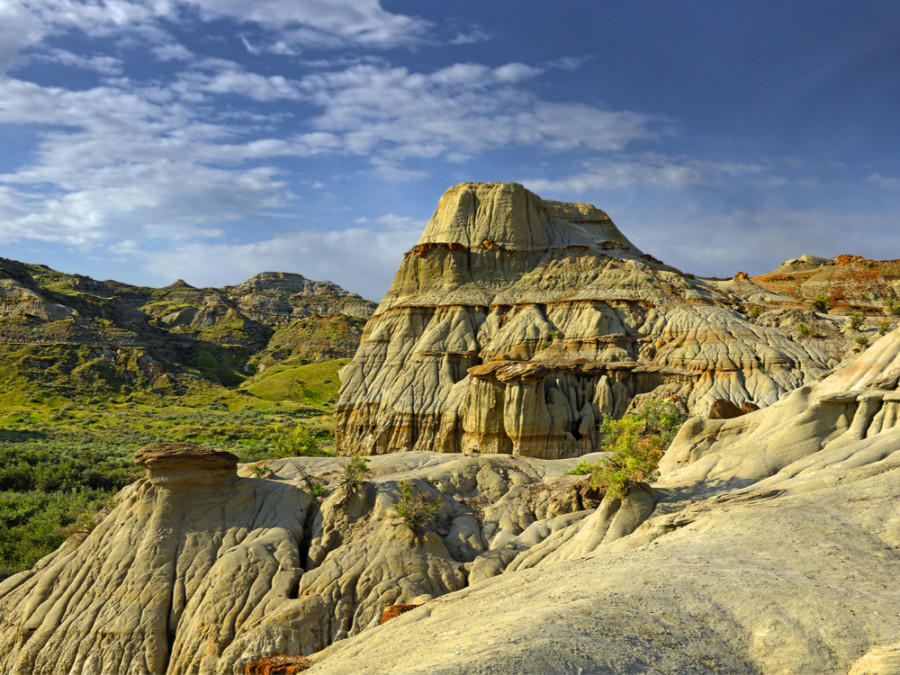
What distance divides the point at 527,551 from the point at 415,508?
13.2ft

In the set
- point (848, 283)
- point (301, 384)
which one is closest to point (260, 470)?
point (848, 283)

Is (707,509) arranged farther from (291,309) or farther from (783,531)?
(291,309)

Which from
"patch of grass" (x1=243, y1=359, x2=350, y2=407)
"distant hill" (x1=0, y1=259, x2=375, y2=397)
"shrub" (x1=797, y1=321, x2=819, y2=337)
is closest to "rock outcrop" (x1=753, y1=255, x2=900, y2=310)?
"shrub" (x1=797, y1=321, x2=819, y2=337)

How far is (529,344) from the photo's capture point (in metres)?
49.0

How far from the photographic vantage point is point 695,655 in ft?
29.7

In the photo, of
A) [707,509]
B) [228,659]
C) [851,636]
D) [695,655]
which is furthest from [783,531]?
[228,659]

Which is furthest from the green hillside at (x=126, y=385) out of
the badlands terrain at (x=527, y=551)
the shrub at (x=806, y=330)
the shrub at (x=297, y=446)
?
the shrub at (x=806, y=330)

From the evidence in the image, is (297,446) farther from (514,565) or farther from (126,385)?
(126,385)

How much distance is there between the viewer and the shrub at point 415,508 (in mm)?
21188

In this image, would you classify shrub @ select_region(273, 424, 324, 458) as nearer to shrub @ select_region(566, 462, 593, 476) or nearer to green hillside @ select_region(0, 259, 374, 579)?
green hillside @ select_region(0, 259, 374, 579)

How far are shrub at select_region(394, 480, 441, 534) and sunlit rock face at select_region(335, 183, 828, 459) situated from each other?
19.5 meters

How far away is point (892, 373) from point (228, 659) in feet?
64.6

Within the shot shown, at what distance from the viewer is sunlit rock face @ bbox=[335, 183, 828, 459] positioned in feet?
140

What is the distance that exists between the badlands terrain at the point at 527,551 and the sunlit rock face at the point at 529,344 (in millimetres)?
349
